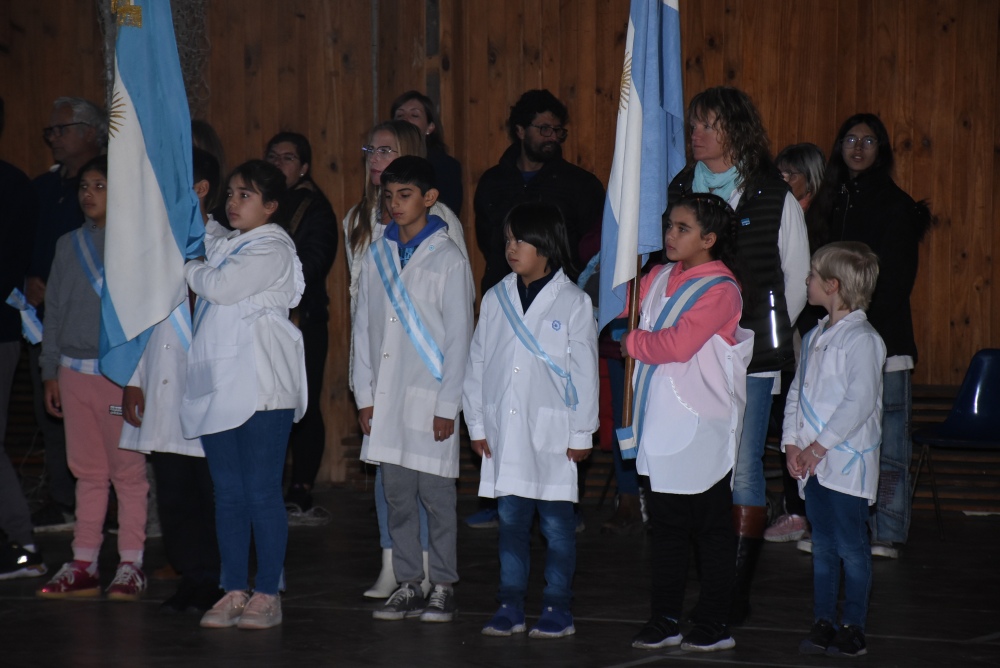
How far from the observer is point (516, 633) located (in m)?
4.62

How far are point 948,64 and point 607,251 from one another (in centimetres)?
364

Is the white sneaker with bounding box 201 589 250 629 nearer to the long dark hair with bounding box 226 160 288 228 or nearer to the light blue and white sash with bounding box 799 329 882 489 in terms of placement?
the long dark hair with bounding box 226 160 288 228

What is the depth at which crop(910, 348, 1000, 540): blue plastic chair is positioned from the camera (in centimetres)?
655

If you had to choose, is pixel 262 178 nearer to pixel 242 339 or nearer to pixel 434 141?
pixel 242 339

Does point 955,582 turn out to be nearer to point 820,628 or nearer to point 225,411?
point 820,628

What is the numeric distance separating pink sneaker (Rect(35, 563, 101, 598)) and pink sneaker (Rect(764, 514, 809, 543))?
3.21 metres

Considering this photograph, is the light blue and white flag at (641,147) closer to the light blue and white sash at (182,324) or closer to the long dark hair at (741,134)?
the long dark hair at (741,134)

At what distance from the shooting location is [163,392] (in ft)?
16.6

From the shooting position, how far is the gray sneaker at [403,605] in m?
4.84

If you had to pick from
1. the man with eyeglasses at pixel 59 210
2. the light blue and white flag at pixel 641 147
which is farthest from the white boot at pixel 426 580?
the man with eyeglasses at pixel 59 210

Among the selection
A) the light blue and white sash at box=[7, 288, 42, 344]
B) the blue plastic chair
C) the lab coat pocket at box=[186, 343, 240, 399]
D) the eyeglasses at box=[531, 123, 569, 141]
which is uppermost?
the eyeglasses at box=[531, 123, 569, 141]

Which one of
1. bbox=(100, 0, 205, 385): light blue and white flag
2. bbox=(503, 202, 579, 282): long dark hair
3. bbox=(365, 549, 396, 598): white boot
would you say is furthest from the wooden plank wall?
bbox=(503, 202, 579, 282): long dark hair

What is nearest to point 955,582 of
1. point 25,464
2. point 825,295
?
point 825,295

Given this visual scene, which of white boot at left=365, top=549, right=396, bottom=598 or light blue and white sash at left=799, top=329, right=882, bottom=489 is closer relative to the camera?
light blue and white sash at left=799, top=329, right=882, bottom=489
